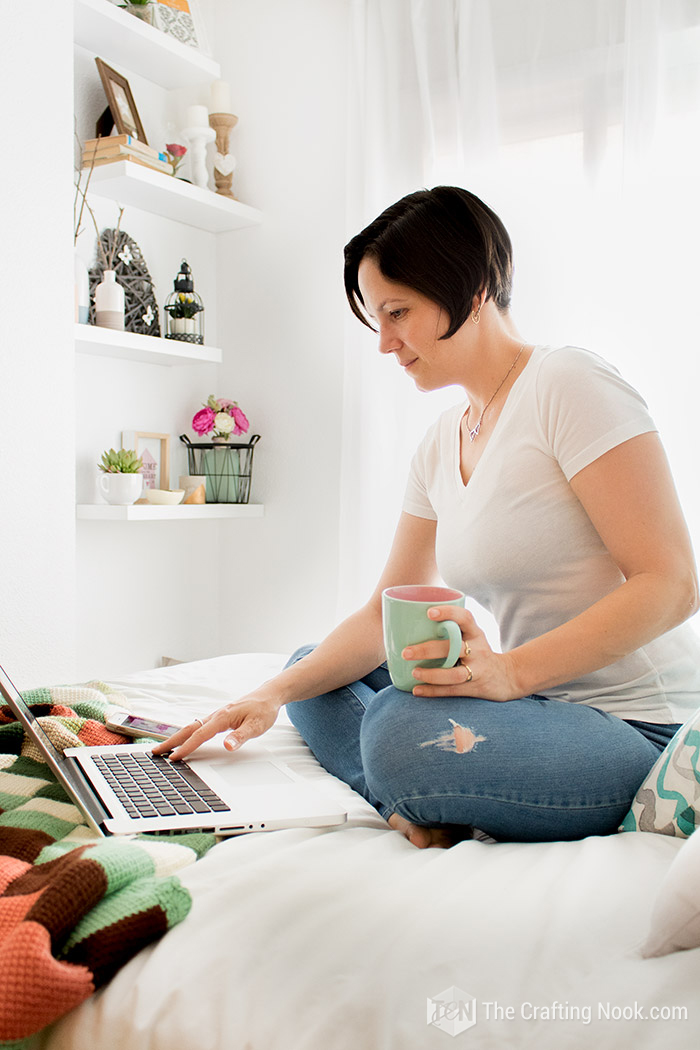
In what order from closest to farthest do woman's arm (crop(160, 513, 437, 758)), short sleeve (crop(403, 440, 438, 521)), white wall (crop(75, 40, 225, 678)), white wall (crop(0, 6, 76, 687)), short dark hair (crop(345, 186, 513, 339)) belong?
woman's arm (crop(160, 513, 437, 758)) → short dark hair (crop(345, 186, 513, 339)) → short sleeve (crop(403, 440, 438, 521)) → white wall (crop(0, 6, 76, 687)) → white wall (crop(75, 40, 225, 678))

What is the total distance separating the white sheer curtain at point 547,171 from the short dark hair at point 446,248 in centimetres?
97

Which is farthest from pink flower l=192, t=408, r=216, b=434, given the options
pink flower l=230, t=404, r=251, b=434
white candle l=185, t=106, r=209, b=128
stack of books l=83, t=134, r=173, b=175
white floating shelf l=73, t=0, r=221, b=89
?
white floating shelf l=73, t=0, r=221, b=89

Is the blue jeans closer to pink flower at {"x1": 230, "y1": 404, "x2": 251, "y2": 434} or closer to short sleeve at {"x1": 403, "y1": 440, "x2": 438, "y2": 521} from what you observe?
short sleeve at {"x1": 403, "y1": 440, "x2": 438, "y2": 521}

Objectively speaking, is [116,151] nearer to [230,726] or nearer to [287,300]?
[287,300]

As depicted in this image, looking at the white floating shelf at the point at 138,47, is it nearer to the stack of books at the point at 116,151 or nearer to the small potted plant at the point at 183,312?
the stack of books at the point at 116,151

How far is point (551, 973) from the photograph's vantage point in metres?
0.61

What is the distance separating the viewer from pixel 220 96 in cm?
281

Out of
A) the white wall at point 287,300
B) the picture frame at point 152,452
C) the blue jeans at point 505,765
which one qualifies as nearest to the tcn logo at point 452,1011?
the blue jeans at point 505,765

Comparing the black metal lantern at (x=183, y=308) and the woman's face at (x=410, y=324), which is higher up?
the black metal lantern at (x=183, y=308)

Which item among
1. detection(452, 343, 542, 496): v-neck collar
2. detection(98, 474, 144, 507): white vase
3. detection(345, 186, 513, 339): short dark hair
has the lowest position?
detection(98, 474, 144, 507): white vase

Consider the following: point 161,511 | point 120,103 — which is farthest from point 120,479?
point 120,103

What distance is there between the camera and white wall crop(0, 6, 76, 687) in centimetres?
197

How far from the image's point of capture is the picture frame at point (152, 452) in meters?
2.70

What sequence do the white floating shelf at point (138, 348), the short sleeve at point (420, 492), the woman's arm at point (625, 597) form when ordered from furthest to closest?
the white floating shelf at point (138, 348) → the short sleeve at point (420, 492) → the woman's arm at point (625, 597)
